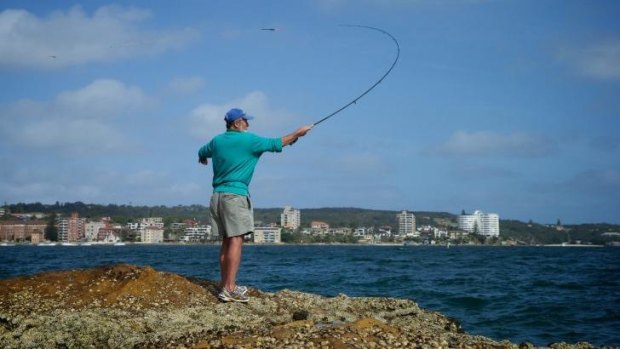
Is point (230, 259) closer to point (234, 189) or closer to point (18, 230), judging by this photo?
point (234, 189)

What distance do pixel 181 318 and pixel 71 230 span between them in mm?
159781

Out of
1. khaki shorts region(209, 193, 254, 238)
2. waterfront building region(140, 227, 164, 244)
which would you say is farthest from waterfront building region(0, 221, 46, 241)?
khaki shorts region(209, 193, 254, 238)

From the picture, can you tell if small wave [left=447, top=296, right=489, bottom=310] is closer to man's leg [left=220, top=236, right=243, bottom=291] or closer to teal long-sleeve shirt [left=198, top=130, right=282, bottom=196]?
man's leg [left=220, top=236, right=243, bottom=291]

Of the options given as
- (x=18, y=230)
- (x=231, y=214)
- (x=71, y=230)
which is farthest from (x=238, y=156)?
(x=71, y=230)

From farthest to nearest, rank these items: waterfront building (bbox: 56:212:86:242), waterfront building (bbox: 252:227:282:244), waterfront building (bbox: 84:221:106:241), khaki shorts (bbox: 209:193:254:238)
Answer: waterfront building (bbox: 252:227:282:244), waterfront building (bbox: 84:221:106:241), waterfront building (bbox: 56:212:86:242), khaki shorts (bbox: 209:193:254:238)

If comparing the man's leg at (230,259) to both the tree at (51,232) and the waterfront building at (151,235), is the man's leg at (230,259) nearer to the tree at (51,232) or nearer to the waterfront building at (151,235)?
the waterfront building at (151,235)

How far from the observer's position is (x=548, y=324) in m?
13.0

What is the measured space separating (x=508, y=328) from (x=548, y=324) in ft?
3.66

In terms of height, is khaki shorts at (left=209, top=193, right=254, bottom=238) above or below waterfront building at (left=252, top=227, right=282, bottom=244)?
above

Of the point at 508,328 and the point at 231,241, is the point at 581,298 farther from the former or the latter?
the point at 231,241

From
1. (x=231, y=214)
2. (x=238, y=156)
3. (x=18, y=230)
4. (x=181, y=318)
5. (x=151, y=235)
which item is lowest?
(x=151, y=235)

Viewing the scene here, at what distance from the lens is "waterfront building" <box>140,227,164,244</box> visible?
159 meters

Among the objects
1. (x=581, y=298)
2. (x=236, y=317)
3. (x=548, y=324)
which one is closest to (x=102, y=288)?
(x=236, y=317)

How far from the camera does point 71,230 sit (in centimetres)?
15588
